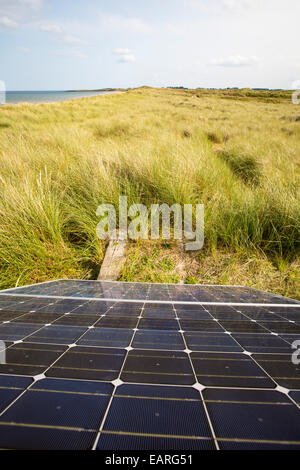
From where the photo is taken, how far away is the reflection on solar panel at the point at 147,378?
0.95 meters

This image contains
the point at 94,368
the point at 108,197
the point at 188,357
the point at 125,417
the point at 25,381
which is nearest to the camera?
the point at 125,417

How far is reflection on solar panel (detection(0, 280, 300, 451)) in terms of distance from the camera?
0.95 metres

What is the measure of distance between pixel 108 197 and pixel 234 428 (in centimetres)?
441

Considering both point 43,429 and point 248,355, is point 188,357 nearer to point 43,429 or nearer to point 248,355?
point 248,355

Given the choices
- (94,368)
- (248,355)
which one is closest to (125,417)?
(94,368)

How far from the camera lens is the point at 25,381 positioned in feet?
4.12
